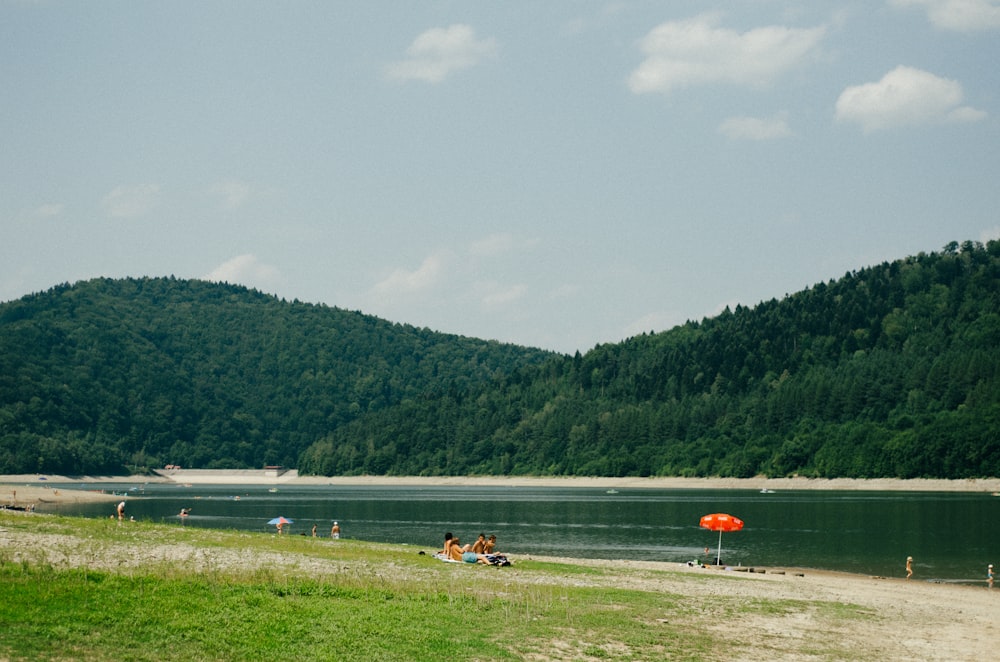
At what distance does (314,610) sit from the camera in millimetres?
25859

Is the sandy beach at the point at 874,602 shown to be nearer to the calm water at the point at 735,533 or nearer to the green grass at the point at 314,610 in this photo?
the green grass at the point at 314,610

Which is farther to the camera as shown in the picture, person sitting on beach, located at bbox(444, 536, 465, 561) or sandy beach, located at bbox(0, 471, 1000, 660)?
person sitting on beach, located at bbox(444, 536, 465, 561)

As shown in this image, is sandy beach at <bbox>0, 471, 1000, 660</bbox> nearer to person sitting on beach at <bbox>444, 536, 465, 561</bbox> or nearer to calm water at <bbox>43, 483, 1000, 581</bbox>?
person sitting on beach at <bbox>444, 536, 465, 561</bbox>

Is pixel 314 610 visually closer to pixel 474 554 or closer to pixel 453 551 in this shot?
pixel 474 554

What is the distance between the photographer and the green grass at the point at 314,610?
70.1ft

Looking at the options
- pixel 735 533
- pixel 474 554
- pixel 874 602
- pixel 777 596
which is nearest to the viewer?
pixel 777 596

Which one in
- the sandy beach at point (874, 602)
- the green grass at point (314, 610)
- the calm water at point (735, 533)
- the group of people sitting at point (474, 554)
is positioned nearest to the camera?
the green grass at point (314, 610)

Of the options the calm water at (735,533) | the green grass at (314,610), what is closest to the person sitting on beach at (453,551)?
the green grass at (314,610)

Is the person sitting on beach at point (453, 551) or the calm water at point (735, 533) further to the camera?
the calm water at point (735, 533)

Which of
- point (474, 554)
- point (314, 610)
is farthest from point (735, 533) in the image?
point (314, 610)

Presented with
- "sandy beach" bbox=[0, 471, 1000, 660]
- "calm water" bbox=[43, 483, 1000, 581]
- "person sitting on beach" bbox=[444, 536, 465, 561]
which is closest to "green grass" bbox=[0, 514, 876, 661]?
"sandy beach" bbox=[0, 471, 1000, 660]

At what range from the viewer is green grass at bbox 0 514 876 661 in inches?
841

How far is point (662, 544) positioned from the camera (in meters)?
78.0

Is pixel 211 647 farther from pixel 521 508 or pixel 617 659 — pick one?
pixel 521 508
